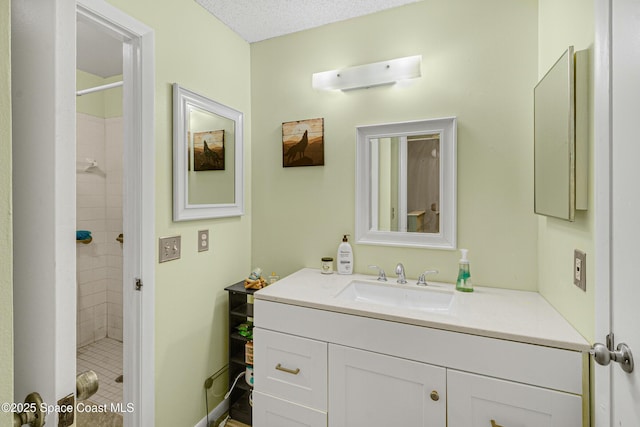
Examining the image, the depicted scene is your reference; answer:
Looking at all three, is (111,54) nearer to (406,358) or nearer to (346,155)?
(346,155)

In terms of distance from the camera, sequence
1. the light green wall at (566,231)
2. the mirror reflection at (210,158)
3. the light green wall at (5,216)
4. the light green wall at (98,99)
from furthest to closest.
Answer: the light green wall at (98,99), the mirror reflection at (210,158), the light green wall at (566,231), the light green wall at (5,216)

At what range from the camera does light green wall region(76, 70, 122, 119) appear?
2.54 meters

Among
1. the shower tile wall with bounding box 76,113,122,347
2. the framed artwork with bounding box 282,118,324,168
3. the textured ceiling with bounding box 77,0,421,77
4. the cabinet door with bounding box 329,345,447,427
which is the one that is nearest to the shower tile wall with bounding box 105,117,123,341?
the shower tile wall with bounding box 76,113,122,347

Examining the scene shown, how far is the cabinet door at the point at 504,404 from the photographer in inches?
38.5

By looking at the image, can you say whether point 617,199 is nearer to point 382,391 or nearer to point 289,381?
→ point 382,391

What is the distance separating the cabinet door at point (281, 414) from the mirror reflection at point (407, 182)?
991mm

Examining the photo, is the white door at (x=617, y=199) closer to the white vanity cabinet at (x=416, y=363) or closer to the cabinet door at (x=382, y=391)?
the white vanity cabinet at (x=416, y=363)

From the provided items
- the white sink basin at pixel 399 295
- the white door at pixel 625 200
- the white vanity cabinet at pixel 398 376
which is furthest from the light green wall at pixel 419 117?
the white door at pixel 625 200

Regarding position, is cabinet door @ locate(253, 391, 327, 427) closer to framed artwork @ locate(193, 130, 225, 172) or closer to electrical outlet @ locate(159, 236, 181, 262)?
electrical outlet @ locate(159, 236, 181, 262)

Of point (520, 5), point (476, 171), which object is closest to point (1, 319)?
point (476, 171)

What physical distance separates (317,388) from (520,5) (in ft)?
6.61

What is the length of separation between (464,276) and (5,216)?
1.62m

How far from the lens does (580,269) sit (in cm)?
101

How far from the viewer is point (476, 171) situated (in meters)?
1.58
